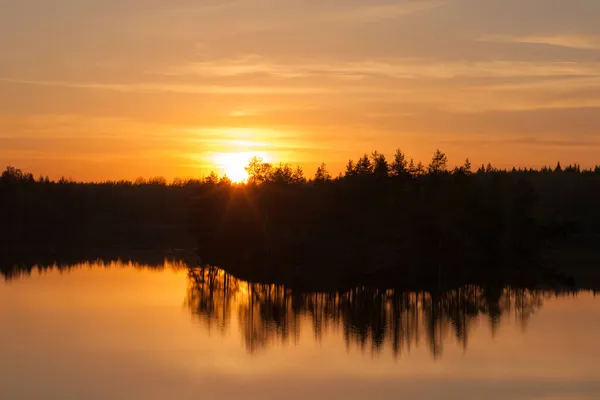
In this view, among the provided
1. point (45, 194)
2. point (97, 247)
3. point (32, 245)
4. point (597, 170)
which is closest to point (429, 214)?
point (97, 247)

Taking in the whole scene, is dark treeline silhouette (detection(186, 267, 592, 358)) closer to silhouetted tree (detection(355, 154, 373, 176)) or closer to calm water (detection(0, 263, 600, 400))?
calm water (detection(0, 263, 600, 400))

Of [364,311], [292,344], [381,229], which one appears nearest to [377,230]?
[381,229]

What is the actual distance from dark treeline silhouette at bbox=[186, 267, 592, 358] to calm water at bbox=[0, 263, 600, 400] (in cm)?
11

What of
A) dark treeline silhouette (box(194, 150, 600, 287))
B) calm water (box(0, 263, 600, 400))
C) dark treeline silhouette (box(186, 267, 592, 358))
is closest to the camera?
calm water (box(0, 263, 600, 400))

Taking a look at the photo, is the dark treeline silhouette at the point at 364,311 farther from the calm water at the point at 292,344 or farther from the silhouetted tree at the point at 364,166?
the silhouetted tree at the point at 364,166

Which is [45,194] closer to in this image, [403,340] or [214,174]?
[214,174]

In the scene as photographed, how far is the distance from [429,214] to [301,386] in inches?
1873

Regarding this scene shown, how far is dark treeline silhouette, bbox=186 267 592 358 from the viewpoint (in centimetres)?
3712

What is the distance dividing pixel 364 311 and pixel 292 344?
10804mm

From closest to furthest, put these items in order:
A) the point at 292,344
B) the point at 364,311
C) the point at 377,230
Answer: the point at 292,344 → the point at 364,311 → the point at 377,230

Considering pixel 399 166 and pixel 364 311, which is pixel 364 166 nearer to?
pixel 399 166

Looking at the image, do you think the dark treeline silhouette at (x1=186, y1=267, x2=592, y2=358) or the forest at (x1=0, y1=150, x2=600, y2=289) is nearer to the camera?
the dark treeline silhouette at (x1=186, y1=267, x2=592, y2=358)

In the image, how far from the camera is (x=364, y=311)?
150ft

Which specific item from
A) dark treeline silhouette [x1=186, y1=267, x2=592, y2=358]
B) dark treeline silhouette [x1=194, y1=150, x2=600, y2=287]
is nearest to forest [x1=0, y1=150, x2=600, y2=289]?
dark treeline silhouette [x1=194, y1=150, x2=600, y2=287]
